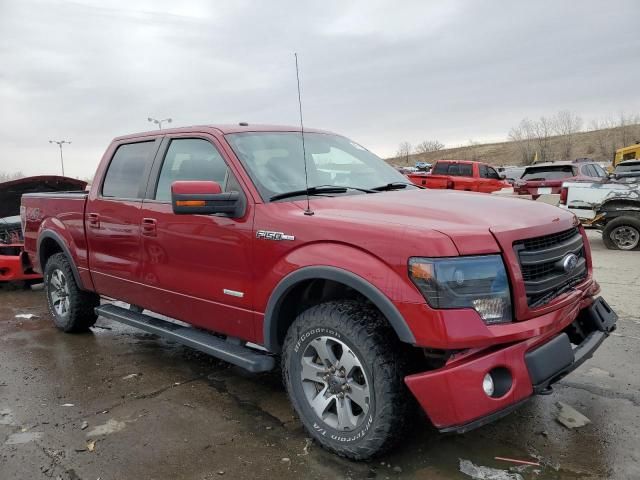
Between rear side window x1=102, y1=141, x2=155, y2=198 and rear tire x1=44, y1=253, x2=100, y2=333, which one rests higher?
rear side window x1=102, y1=141, x2=155, y2=198

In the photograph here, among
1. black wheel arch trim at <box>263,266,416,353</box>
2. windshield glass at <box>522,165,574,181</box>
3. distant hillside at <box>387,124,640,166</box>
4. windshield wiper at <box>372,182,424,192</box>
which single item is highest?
distant hillside at <box>387,124,640,166</box>

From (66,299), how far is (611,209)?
958 cm

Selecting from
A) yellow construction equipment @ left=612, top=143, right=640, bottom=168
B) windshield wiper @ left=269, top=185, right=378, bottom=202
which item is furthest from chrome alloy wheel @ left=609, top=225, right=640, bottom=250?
yellow construction equipment @ left=612, top=143, right=640, bottom=168

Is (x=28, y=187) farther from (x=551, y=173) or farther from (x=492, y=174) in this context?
(x=492, y=174)

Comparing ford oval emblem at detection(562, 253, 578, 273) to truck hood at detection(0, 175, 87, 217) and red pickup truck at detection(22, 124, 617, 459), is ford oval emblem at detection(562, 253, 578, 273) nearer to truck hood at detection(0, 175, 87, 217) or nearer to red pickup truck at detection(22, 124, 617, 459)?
red pickup truck at detection(22, 124, 617, 459)

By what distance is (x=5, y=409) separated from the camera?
3.84 metres

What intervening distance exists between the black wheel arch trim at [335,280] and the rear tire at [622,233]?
9.01m

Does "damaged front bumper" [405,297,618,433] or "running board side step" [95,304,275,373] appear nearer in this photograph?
"damaged front bumper" [405,297,618,433]

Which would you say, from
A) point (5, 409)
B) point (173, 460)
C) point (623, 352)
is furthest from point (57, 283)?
point (623, 352)

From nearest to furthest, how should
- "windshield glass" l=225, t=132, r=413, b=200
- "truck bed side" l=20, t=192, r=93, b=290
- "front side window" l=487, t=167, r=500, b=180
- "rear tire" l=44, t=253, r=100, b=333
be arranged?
"windshield glass" l=225, t=132, r=413, b=200, "truck bed side" l=20, t=192, r=93, b=290, "rear tire" l=44, t=253, r=100, b=333, "front side window" l=487, t=167, r=500, b=180

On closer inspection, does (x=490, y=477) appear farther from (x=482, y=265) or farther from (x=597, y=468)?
(x=482, y=265)

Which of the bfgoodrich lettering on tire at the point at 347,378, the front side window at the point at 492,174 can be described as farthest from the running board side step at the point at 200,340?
the front side window at the point at 492,174

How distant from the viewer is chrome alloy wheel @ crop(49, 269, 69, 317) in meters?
5.54

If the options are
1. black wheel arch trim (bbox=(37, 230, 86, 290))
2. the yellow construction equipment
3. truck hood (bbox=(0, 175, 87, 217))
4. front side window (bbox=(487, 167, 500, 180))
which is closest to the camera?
black wheel arch trim (bbox=(37, 230, 86, 290))
